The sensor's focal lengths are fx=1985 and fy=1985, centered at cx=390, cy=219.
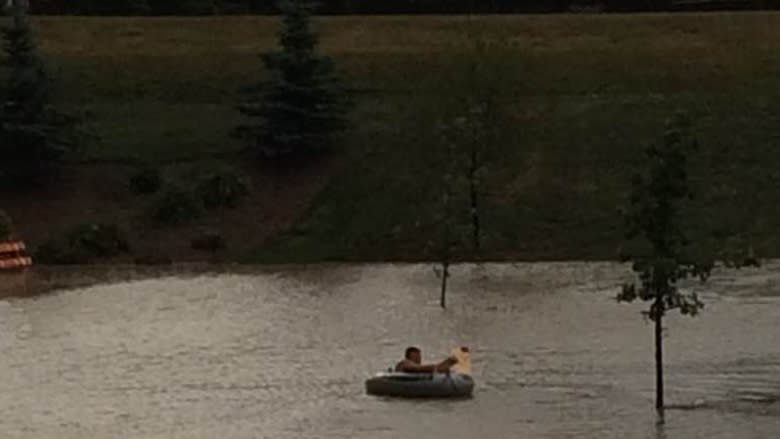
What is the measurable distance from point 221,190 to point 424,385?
869 inches

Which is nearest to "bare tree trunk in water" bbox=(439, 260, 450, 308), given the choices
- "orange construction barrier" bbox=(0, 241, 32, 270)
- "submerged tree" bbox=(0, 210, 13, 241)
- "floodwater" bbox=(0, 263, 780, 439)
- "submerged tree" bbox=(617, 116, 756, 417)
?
"floodwater" bbox=(0, 263, 780, 439)

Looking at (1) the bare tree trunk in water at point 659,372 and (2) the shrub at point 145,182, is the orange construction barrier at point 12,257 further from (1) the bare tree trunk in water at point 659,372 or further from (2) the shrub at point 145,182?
(1) the bare tree trunk in water at point 659,372

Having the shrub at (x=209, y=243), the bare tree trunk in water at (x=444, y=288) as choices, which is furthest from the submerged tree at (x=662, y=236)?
the shrub at (x=209, y=243)

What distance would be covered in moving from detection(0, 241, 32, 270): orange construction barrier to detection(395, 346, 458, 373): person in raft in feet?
60.1

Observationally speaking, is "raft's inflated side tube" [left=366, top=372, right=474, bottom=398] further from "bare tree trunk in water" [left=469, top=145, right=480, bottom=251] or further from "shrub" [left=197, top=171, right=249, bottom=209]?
"shrub" [left=197, top=171, right=249, bottom=209]

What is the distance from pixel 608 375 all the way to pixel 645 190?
11.1 ft

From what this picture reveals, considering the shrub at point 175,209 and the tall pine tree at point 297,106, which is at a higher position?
the tall pine tree at point 297,106

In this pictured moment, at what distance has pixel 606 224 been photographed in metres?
45.9

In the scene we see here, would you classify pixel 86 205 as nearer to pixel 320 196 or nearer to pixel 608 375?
pixel 320 196

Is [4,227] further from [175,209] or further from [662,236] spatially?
[662,236]

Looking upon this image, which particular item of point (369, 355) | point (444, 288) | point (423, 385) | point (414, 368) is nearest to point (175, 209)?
point (444, 288)

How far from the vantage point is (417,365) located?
2858 centimetres

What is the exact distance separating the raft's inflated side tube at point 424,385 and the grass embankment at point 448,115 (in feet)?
53.2

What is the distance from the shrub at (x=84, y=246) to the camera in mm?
46375
